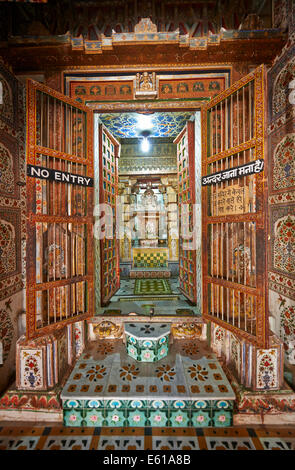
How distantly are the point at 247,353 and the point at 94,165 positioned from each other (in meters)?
3.33

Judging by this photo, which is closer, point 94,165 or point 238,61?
point 238,61

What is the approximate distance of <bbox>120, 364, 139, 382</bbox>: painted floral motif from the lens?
2459 millimetres

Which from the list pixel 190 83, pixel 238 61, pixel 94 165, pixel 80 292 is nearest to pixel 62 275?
pixel 80 292

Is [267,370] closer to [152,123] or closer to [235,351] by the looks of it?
[235,351]

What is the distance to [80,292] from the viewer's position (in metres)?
2.90

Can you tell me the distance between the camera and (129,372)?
2533 millimetres

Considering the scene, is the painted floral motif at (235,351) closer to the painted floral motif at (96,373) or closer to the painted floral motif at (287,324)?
the painted floral motif at (287,324)

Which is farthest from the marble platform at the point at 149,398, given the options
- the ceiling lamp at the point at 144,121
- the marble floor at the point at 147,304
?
the ceiling lamp at the point at 144,121

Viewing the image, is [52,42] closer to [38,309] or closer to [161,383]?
[38,309]

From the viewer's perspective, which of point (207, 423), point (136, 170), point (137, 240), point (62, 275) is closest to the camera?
point (207, 423)

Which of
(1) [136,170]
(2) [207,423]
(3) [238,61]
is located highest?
(3) [238,61]

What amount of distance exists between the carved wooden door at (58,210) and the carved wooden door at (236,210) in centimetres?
174

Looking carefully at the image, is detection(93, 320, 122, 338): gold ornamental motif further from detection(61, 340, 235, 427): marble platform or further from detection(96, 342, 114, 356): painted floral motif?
detection(61, 340, 235, 427): marble platform

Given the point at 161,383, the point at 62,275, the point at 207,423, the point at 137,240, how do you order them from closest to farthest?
the point at 207,423, the point at 161,383, the point at 62,275, the point at 137,240
